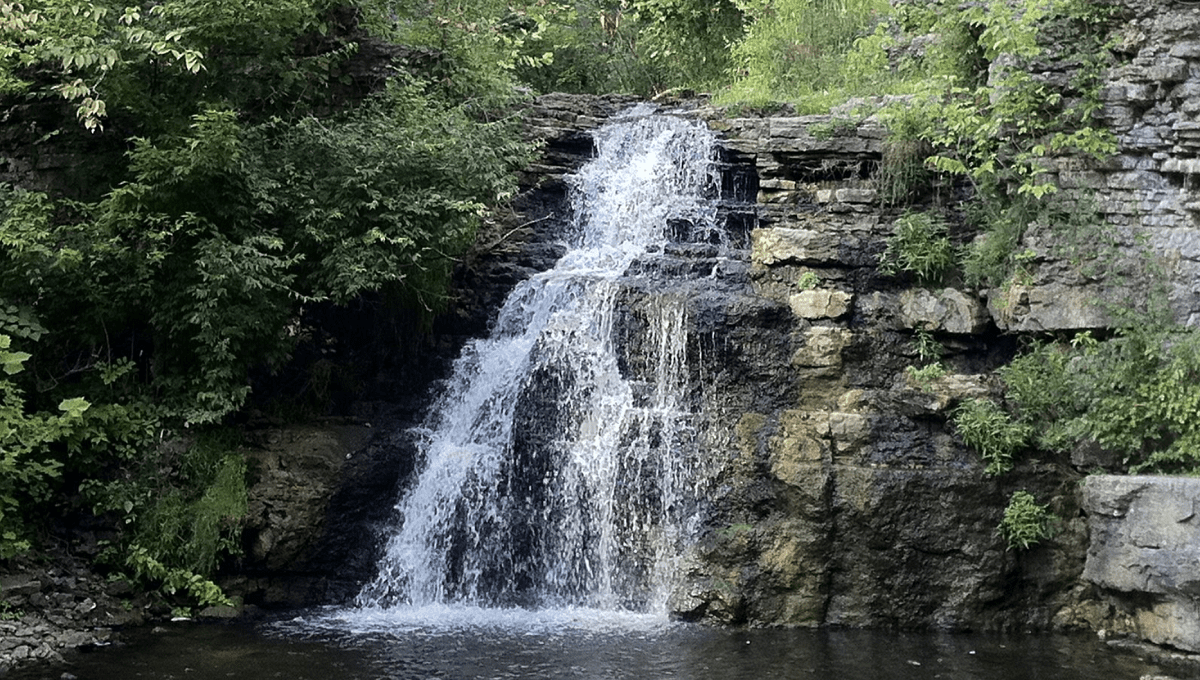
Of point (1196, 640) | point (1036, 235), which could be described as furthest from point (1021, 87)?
point (1196, 640)

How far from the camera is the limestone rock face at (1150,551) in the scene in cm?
948

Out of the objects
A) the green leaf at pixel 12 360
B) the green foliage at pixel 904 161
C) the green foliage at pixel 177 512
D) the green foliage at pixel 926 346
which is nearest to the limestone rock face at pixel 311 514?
the green foliage at pixel 177 512

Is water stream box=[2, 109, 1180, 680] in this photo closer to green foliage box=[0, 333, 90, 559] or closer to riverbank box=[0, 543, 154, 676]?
riverbank box=[0, 543, 154, 676]

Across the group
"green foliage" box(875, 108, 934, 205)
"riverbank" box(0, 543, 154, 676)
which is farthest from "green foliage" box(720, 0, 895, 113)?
"riverbank" box(0, 543, 154, 676)

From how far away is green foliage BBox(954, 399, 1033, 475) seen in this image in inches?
429

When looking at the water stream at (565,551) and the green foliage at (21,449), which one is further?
the green foliage at (21,449)

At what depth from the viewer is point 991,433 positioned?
36.1ft

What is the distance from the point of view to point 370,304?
41.6 feet

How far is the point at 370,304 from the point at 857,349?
16.9ft

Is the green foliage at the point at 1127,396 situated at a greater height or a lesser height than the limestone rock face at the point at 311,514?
greater

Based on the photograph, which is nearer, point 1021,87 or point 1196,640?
point 1196,640

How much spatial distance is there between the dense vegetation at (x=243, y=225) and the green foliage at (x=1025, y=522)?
409mm

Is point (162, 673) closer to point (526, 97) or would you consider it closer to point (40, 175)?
point (40, 175)

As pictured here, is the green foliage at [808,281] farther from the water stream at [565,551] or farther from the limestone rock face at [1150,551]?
the limestone rock face at [1150,551]
